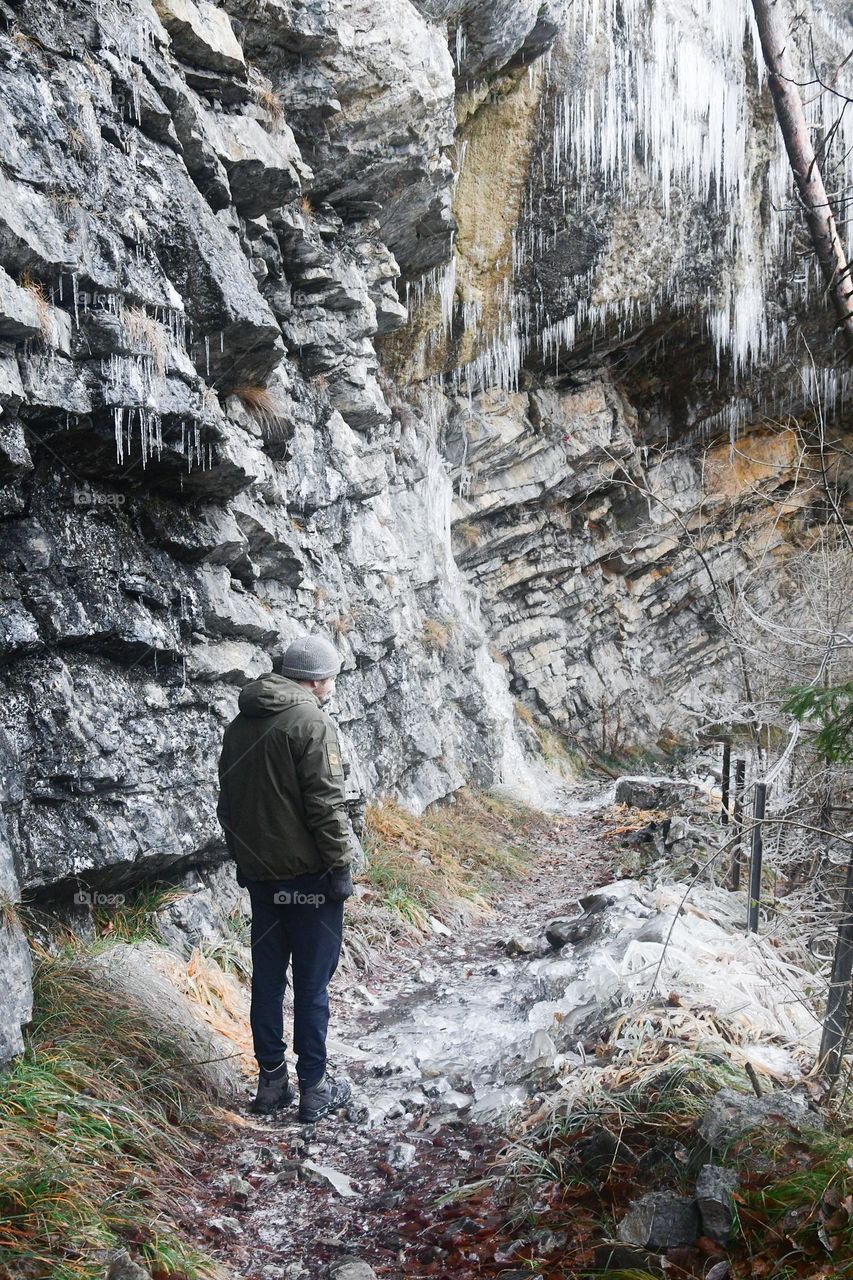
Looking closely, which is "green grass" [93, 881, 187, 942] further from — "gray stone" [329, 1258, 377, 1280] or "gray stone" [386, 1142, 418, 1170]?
"gray stone" [329, 1258, 377, 1280]

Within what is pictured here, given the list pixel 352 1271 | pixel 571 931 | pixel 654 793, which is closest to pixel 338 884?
pixel 352 1271

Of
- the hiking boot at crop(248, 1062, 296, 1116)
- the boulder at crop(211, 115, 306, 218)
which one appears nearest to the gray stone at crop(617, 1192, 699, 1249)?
the hiking boot at crop(248, 1062, 296, 1116)

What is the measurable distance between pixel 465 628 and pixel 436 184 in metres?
6.11

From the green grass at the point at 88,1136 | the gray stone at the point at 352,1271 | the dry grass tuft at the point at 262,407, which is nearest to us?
the green grass at the point at 88,1136

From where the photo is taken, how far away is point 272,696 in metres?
4.07

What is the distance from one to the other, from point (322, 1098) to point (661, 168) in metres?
14.5

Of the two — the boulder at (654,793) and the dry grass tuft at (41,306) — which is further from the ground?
the dry grass tuft at (41,306)

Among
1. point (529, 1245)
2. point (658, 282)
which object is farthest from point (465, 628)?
point (529, 1245)

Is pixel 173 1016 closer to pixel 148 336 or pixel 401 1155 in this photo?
pixel 401 1155

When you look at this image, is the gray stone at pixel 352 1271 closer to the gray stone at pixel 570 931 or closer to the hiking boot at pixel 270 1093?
the hiking boot at pixel 270 1093

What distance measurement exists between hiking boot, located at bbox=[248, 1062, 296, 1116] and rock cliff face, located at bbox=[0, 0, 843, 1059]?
3.85ft

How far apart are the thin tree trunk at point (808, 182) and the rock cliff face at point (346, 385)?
65.8 inches

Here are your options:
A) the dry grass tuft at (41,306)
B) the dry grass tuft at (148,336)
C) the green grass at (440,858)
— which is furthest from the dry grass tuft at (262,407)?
the green grass at (440,858)

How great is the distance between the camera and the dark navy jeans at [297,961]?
159 inches
